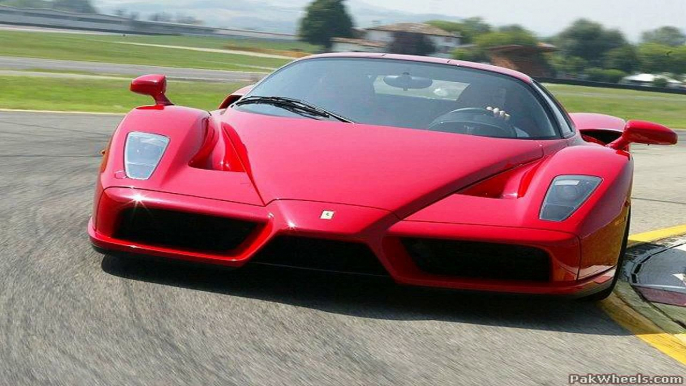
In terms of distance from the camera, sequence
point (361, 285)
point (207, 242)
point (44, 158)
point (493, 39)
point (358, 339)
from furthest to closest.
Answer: point (493, 39) → point (44, 158) → point (361, 285) → point (207, 242) → point (358, 339)

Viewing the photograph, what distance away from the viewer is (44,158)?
755 centimetres

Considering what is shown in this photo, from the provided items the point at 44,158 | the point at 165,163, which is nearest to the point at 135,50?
the point at 44,158

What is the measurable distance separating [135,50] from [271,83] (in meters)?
57.4

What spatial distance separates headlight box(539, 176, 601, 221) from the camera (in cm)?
367

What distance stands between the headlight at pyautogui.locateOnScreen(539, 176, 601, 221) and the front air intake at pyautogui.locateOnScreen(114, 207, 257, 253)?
1.12 metres

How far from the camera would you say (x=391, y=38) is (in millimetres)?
42438

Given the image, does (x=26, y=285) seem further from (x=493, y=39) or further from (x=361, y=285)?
(x=493, y=39)

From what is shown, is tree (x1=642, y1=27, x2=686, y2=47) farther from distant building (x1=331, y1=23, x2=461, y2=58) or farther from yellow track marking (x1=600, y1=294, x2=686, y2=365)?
yellow track marking (x1=600, y1=294, x2=686, y2=365)

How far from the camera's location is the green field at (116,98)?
1630 centimetres

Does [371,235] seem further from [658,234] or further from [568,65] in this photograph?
[568,65]

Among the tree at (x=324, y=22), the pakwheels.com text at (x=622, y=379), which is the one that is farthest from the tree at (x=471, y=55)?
the pakwheels.com text at (x=622, y=379)

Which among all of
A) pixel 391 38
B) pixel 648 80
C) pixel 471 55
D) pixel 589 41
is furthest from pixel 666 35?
pixel 391 38

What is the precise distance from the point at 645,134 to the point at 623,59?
5765cm

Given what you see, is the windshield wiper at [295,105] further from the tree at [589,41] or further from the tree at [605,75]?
the tree at [589,41]
